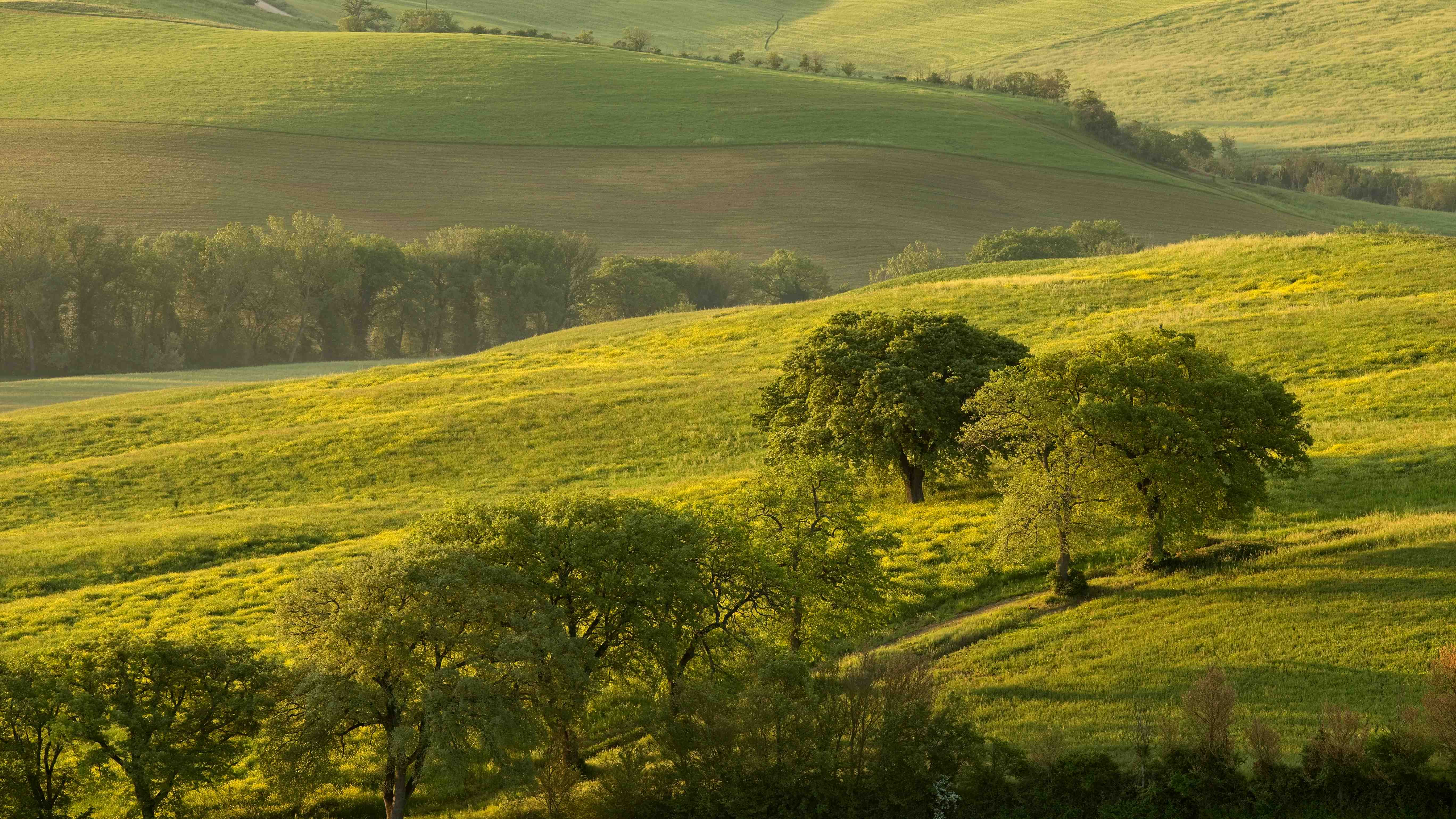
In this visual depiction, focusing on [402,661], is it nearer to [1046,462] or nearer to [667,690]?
[667,690]

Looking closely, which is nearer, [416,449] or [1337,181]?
[416,449]

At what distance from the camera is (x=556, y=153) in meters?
149

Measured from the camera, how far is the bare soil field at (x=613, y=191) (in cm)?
13038

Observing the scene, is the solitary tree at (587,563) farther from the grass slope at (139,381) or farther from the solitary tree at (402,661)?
the grass slope at (139,381)

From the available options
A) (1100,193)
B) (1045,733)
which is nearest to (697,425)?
(1045,733)

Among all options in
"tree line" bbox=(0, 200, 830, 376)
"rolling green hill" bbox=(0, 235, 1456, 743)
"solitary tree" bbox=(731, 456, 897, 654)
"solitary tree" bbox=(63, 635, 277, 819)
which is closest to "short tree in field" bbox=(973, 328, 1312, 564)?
"rolling green hill" bbox=(0, 235, 1456, 743)

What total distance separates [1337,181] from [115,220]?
144 m

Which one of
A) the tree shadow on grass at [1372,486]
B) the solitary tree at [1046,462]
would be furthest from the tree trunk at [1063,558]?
the tree shadow on grass at [1372,486]

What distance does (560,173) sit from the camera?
5709 inches

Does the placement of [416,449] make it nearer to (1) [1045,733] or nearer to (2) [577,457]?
(2) [577,457]

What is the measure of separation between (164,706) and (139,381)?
226 ft

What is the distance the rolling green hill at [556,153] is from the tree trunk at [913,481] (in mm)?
81792

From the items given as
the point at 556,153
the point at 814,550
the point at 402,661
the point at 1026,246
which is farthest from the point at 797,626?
the point at 556,153

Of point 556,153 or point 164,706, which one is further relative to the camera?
point 556,153
